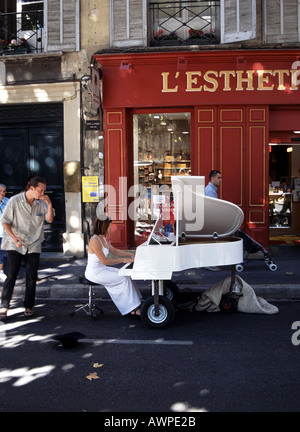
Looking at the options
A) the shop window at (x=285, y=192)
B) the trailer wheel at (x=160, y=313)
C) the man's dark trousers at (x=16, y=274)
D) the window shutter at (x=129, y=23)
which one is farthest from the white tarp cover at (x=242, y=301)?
the shop window at (x=285, y=192)

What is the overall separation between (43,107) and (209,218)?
22.1 ft

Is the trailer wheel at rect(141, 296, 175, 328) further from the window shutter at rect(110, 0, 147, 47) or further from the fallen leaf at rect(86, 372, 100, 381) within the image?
the window shutter at rect(110, 0, 147, 47)

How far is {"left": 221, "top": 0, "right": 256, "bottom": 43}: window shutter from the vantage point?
10422 mm

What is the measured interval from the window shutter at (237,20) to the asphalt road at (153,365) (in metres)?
6.67

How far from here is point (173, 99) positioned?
1066cm

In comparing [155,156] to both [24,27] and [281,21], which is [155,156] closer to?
[281,21]

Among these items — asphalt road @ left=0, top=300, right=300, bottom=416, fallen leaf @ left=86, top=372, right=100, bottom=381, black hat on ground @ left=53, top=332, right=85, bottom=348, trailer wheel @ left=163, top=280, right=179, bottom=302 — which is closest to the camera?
asphalt road @ left=0, top=300, right=300, bottom=416

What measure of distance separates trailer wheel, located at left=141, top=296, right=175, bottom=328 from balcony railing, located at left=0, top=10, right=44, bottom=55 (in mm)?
8055

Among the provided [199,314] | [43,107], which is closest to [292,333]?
[199,314]

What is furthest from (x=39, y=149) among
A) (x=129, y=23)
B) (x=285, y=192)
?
(x=285, y=192)

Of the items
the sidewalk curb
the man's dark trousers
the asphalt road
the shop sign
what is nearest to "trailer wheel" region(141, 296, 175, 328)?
the asphalt road

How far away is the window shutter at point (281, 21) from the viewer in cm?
1042

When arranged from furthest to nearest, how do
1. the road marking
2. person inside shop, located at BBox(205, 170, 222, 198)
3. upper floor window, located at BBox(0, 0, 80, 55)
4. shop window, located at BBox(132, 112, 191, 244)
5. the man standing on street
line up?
shop window, located at BBox(132, 112, 191, 244), upper floor window, located at BBox(0, 0, 80, 55), person inside shop, located at BBox(205, 170, 222, 198), the man standing on street, the road marking

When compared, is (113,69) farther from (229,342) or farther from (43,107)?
(229,342)
